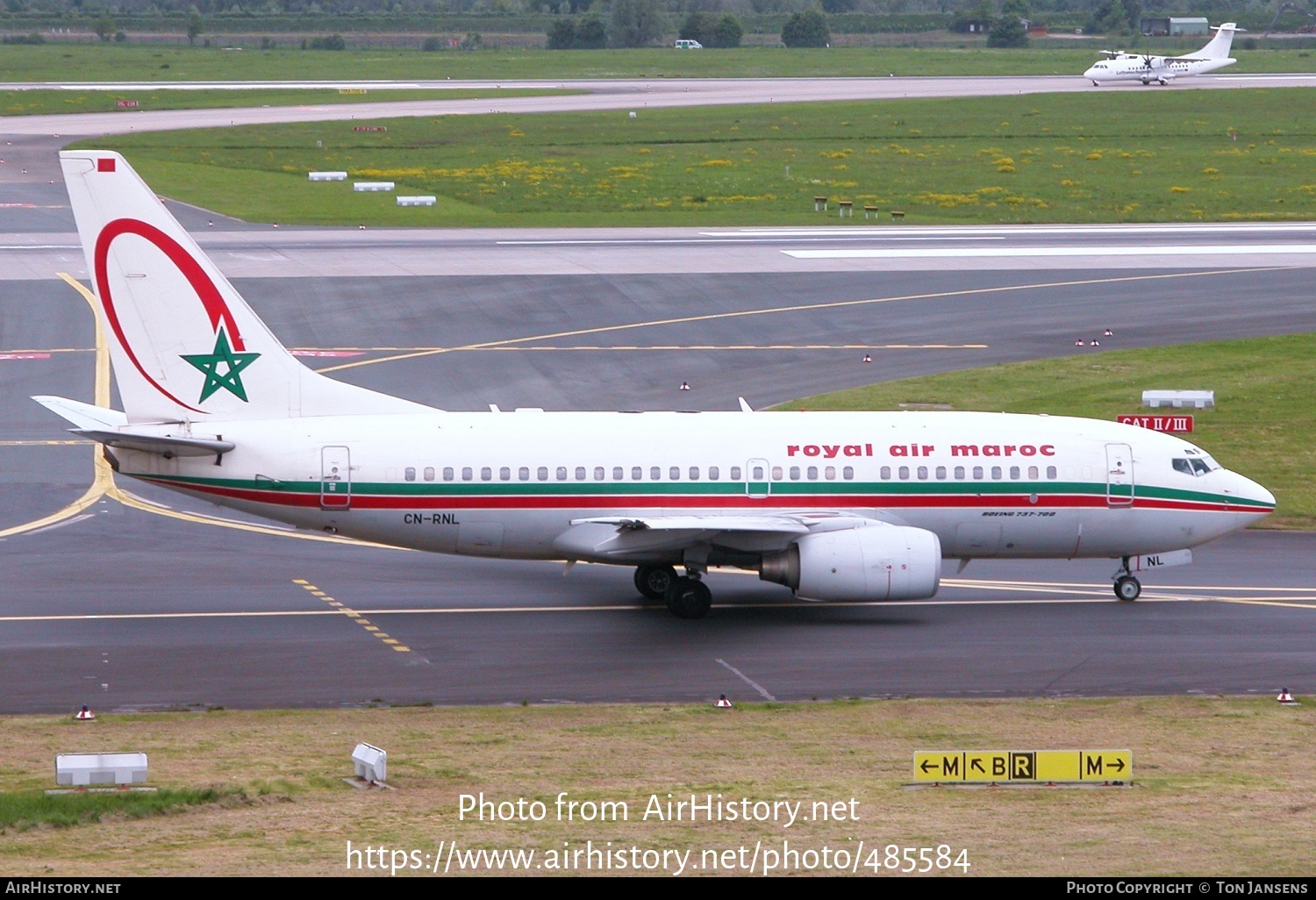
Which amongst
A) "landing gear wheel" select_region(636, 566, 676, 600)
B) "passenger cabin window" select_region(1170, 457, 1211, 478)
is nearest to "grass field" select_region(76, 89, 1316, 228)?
"passenger cabin window" select_region(1170, 457, 1211, 478)

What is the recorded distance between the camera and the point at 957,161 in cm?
11494

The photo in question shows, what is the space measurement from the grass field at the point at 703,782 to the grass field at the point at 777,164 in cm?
6516

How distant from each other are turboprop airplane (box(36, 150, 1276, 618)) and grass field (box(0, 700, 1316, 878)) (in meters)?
6.08

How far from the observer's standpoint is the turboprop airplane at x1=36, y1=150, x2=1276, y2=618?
110ft

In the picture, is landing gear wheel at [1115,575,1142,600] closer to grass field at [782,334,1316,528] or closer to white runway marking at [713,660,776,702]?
grass field at [782,334,1316,528]

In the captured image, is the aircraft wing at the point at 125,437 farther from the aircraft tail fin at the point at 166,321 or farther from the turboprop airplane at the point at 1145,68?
the turboprop airplane at the point at 1145,68

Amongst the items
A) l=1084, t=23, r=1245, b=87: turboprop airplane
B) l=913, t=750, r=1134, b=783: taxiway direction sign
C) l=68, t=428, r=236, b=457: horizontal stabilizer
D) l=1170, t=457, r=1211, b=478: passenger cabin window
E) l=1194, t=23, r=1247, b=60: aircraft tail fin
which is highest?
l=1194, t=23, r=1247, b=60: aircraft tail fin

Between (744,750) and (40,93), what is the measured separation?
150301mm

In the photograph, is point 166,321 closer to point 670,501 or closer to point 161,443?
point 161,443

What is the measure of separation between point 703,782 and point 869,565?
1033 cm

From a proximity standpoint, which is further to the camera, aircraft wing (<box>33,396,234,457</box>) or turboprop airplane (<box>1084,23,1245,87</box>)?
turboprop airplane (<box>1084,23,1245,87</box>)

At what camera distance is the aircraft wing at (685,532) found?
33.0 meters

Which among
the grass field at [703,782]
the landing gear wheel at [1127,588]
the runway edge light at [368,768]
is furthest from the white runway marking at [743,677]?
the landing gear wheel at [1127,588]

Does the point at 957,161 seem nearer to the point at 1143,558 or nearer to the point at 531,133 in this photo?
the point at 531,133
